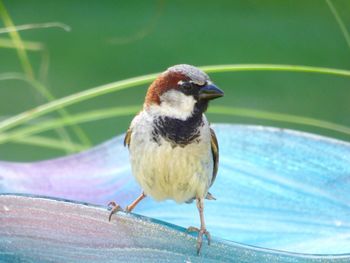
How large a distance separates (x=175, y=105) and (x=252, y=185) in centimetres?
37

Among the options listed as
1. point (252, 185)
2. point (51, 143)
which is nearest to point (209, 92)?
point (252, 185)

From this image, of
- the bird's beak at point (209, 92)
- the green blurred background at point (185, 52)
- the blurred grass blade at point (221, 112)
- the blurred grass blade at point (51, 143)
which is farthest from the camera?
the green blurred background at point (185, 52)

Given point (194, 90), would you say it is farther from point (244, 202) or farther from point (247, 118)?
point (247, 118)

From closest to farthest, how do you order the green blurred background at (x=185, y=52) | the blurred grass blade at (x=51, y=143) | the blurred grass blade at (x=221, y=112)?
1. the blurred grass blade at (x=221, y=112)
2. the blurred grass blade at (x=51, y=143)
3. the green blurred background at (x=185, y=52)

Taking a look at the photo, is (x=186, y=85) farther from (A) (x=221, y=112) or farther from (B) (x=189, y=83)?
(A) (x=221, y=112)

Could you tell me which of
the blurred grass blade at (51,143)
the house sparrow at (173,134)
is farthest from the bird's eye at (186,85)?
the blurred grass blade at (51,143)

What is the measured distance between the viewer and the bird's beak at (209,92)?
1.35 meters

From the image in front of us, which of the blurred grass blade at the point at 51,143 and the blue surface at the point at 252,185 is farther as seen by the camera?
the blurred grass blade at the point at 51,143

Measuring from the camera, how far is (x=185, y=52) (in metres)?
4.48

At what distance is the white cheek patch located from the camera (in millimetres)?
1386

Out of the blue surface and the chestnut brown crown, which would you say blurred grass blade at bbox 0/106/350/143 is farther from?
the chestnut brown crown

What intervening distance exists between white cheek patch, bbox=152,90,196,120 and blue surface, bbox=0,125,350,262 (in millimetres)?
269

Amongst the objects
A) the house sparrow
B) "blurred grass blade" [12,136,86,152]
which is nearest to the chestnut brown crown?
the house sparrow

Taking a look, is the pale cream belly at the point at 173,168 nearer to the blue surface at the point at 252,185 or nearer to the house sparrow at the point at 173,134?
the house sparrow at the point at 173,134
